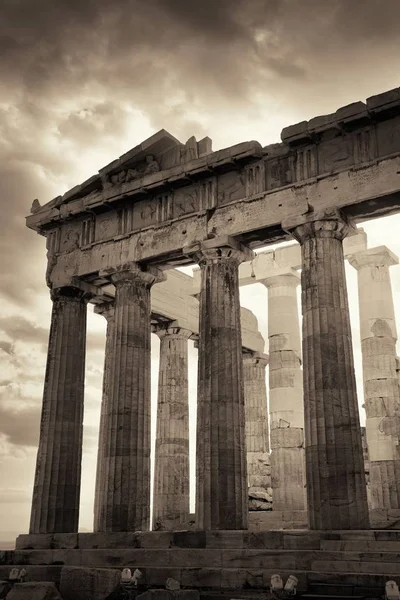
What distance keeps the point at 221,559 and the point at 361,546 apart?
384cm

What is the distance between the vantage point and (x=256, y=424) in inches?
1367

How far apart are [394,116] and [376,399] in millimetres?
11385

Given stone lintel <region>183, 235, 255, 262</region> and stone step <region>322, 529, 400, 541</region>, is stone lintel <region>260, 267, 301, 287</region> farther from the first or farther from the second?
stone step <region>322, 529, 400, 541</region>

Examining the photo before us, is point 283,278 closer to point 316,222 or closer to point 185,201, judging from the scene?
point 185,201

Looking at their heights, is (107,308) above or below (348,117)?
below

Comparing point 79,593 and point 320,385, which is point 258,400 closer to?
point 320,385

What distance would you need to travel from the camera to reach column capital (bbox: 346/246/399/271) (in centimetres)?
2869

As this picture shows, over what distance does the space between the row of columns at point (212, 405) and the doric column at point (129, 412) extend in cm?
4

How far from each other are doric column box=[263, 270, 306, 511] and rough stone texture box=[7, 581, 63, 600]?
14372mm

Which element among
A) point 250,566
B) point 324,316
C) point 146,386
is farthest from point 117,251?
point 250,566

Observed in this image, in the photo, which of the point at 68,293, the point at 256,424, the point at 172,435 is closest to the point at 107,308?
the point at 68,293

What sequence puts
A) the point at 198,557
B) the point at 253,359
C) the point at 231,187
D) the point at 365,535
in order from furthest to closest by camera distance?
the point at 253,359 → the point at 231,187 → the point at 198,557 → the point at 365,535

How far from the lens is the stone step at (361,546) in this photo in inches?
660

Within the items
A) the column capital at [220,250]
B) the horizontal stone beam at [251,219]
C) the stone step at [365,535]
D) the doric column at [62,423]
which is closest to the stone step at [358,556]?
the stone step at [365,535]
